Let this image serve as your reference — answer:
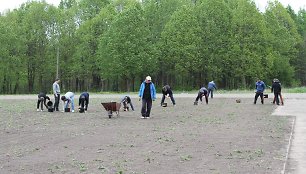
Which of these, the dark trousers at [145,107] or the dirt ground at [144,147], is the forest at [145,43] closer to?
the dark trousers at [145,107]

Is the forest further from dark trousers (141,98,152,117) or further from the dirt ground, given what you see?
the dirt ground

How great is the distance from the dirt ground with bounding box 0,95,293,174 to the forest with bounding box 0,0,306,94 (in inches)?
1822

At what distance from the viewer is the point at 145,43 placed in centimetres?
6278

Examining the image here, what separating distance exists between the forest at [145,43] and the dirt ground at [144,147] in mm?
46276

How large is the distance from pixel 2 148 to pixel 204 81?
2366 inches

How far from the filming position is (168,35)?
65875mm

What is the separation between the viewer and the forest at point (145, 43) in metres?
62.7

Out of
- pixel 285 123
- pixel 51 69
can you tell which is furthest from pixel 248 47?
pixel 285 123

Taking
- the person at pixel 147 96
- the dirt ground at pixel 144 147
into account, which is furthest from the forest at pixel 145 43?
the dirt ground at pixel 144 147

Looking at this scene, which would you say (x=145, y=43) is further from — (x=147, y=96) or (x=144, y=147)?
(x=144, y=147)

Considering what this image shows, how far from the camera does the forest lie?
6266 centimetres

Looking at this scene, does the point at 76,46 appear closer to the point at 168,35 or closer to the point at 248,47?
the point at 168,35

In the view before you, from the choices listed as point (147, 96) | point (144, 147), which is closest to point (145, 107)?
point (147, 96)

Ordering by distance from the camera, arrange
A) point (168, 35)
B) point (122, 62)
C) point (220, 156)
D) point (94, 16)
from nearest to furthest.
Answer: point (220, 156), point (122, 62), point (168, 35), point (94, 16)
